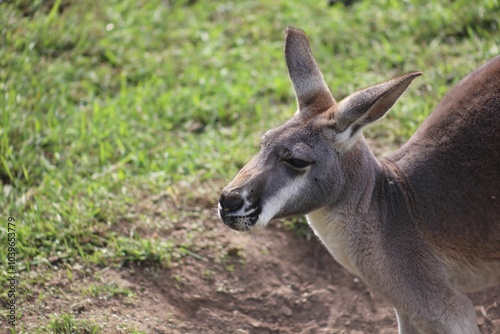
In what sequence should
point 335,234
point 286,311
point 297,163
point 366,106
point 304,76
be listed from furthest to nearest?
point 286,311 < point 304,76 < point 335,234 < point 297,163 < point 366,106

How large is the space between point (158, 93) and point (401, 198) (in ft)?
11.6

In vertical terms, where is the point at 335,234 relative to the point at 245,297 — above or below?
above

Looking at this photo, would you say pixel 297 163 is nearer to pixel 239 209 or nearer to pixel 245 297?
pixel 239 209

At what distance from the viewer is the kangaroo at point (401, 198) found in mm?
4785

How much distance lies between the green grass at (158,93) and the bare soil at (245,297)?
21cm

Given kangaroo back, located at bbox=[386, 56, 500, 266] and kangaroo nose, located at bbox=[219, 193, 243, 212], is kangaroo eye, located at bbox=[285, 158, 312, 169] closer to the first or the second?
kangaroo nose, located at bbox=[219, 193, 243, 212]

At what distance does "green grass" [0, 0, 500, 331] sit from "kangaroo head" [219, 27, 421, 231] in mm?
1458

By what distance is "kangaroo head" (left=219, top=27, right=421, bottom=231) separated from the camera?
4734 mm

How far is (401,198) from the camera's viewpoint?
16.7 ft

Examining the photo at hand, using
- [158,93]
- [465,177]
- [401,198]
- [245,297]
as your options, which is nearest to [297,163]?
[401,198]

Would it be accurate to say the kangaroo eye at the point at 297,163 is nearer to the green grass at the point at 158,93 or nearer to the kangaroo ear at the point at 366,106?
the kangaroo ear at the point at 366,106

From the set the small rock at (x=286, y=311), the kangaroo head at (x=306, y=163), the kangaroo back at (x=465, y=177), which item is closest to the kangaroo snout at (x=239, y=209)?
the kangaroo head at (x=306, y=163)

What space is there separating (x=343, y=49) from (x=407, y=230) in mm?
3639

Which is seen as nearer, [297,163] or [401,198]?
[297,163]
